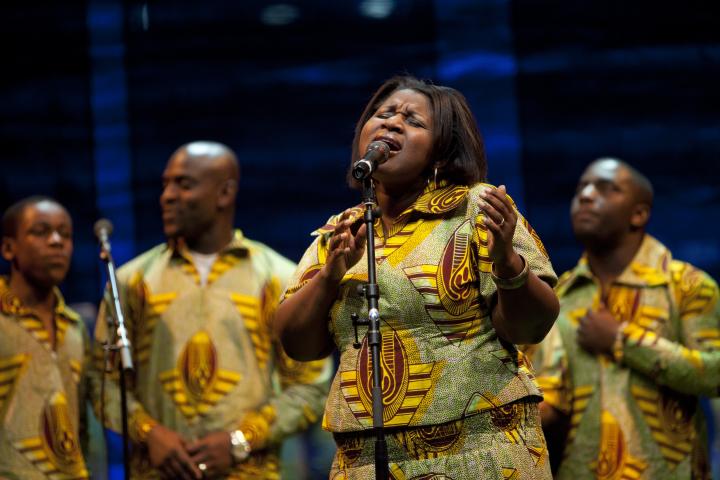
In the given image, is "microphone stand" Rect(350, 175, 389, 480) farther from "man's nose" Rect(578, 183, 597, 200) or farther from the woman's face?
"man's nose" Rect(578, 183, 597, 200)

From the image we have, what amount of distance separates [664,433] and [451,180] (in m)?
2.33


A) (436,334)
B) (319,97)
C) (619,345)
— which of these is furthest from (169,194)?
(436,334)

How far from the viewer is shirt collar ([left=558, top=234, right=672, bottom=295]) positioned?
19.7 ft

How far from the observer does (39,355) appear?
20.0ft

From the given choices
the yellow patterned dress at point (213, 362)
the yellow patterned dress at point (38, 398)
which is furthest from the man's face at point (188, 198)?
the yellow patterned dress at point (38, 398)

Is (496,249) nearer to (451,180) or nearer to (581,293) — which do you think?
(451,180)

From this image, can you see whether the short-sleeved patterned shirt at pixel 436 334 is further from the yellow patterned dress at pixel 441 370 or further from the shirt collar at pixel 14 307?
the shirt collar at pixel 14 307

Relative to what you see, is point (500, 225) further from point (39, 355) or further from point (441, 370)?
point (39, 355)

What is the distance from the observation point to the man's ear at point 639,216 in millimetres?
6266

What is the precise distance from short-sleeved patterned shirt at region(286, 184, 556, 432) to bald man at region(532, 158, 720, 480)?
2.17 m

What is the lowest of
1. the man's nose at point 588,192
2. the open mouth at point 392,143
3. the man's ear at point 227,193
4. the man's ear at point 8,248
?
the man's ear at point 8,248

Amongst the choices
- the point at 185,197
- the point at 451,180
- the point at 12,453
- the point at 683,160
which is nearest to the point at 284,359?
the point at 185,197

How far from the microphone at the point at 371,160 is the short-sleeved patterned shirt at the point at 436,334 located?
7.1 inches

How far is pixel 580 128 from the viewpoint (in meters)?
7.41
